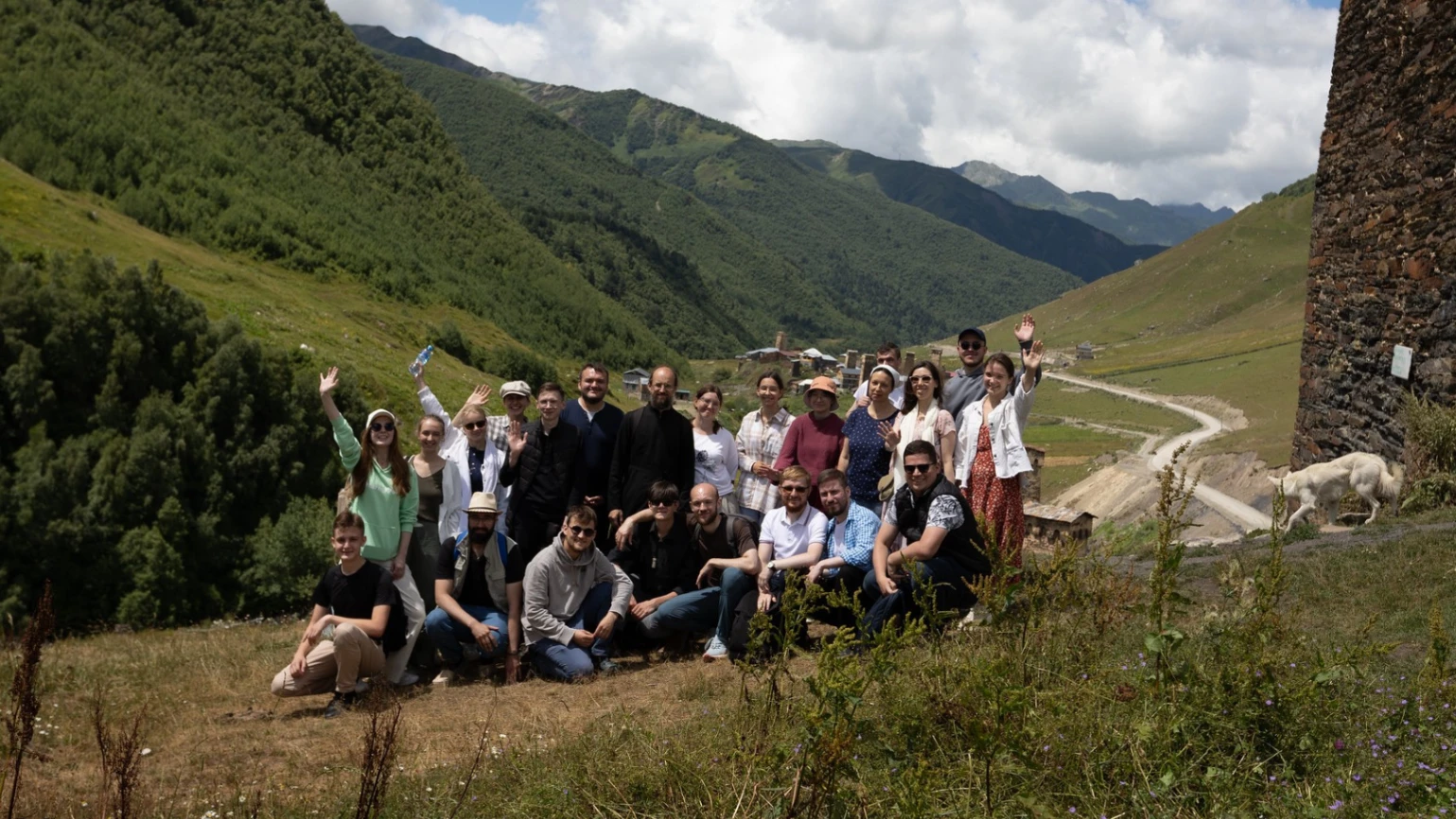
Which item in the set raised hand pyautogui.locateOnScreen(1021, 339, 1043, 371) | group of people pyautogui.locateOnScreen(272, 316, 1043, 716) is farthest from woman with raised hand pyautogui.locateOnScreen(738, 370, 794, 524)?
raised hand pyautogui.locateOnScreen(1021, 339, 1043, 371)

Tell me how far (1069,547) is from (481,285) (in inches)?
3508

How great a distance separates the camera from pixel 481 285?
8969 cm

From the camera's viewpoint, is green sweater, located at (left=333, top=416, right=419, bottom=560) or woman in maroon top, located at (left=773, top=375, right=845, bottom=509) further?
woman in maroon top, located at (left=773, top=375, right=845, bottom=509)

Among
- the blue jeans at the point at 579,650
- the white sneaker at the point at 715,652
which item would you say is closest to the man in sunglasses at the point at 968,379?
the white sneaker at the point at 715,652

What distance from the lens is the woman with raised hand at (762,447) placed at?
7.89m

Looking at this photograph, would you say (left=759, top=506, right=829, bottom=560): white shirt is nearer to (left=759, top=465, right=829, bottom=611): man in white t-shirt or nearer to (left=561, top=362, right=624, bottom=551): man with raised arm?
(left=759, top=465, right=829, bottom=611): man in white t-shirt

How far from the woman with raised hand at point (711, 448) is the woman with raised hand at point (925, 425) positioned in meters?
1.28

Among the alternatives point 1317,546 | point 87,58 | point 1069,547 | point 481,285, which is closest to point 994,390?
point 1069,547

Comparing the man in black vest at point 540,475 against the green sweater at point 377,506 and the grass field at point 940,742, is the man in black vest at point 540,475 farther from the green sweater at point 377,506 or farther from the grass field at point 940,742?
the grass field at point 940,742

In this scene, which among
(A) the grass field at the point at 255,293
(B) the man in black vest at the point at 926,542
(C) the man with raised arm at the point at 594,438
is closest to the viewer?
(B) the man in black vest at the point at 926,542

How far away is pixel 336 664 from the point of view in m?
6.58

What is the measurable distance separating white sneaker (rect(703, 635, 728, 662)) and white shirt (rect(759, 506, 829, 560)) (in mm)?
711

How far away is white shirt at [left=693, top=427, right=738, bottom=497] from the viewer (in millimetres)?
7727

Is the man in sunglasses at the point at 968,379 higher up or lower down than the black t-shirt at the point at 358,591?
higher up
